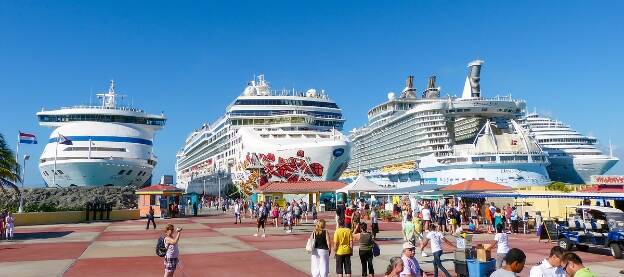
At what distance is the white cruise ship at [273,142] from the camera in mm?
45875

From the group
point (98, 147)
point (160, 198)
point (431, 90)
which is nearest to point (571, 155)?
point (431, 90)

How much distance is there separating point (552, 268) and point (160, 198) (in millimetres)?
32521

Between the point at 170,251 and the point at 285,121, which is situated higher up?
the point at 285,121

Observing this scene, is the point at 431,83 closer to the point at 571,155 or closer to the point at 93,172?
the point at 571,155

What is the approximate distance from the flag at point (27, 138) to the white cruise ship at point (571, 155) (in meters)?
65.8

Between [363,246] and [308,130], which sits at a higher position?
[308,130]

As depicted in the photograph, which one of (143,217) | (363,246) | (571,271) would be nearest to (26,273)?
(363,246)

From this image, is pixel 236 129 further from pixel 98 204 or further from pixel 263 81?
pixel 98 204

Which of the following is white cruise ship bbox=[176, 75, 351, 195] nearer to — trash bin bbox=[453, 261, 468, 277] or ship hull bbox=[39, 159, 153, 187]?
ship hull bbox=[39, 159, 153, 187]

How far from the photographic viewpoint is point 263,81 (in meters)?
70.7

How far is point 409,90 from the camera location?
99625mm

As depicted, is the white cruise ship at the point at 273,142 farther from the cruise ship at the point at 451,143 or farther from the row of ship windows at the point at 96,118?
the cruise ship at the point at 451,143

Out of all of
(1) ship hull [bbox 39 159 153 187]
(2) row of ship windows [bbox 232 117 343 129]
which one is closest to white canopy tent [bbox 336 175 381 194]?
(2) row of ship windows [bbox 232 117 343 129]

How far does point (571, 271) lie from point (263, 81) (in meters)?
67.2
